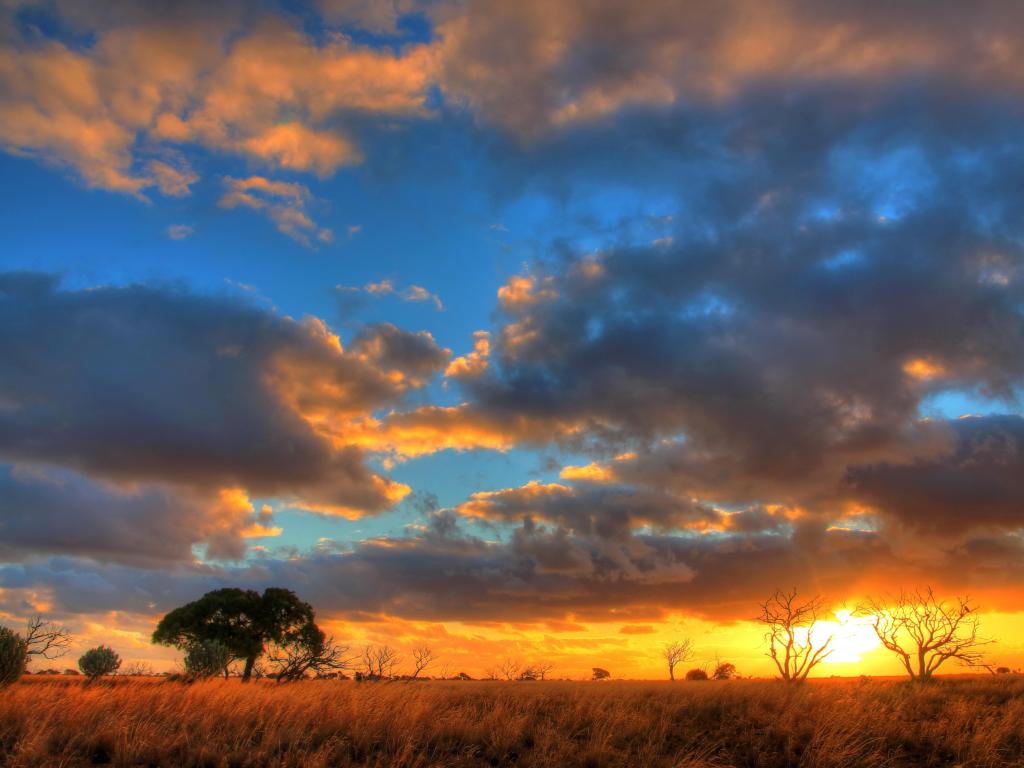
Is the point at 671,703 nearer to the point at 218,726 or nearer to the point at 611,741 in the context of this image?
the point at 611,741

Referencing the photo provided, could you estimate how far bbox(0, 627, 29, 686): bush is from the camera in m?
25.7

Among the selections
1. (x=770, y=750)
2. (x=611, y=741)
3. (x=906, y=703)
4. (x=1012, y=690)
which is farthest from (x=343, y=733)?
(x=1012, y=690)

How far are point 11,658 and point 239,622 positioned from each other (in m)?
43.8

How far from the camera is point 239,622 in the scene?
220ft

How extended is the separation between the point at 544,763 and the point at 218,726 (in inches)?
288

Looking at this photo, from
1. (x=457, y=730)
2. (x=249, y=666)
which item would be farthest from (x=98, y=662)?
(x=457, y=730)

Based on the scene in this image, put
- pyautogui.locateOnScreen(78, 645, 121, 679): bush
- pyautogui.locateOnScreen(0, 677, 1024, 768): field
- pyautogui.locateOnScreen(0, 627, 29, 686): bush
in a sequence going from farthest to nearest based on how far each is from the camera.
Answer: pyautogui.locateOnScreen(78, 645, 121, 679): bush < pyautogui.locateOnScreen(0, 627, 29, 686): bush < pyautogui.locateOnScreen(0, 677, 1024, 768): field

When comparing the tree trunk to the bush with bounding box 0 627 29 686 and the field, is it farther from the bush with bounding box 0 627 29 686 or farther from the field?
the field

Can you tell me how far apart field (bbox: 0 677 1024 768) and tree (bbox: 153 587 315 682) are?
1964 inches

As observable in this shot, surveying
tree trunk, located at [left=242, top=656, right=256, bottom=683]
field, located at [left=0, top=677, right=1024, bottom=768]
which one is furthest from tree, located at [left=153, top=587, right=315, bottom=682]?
field, located at [left=0, top=677, right=1024, bottom=768]

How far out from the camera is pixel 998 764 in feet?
58.6

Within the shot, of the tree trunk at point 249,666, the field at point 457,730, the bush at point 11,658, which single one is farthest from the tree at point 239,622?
the field at point 457,730

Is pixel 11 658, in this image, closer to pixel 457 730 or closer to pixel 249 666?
pixel 457 730

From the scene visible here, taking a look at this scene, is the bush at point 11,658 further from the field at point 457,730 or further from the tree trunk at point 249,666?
the tree trunk at point 249,666
